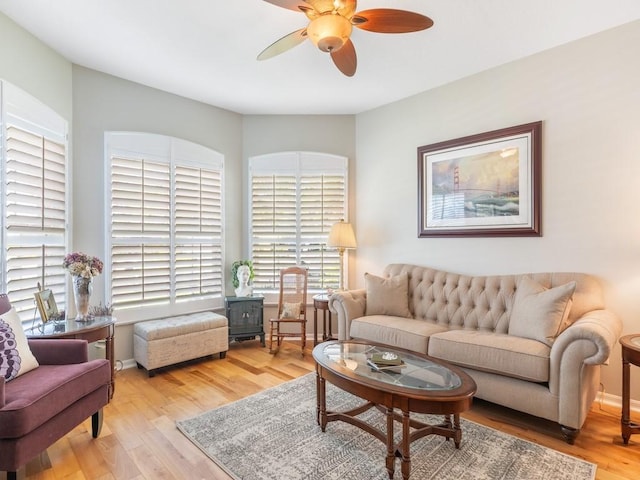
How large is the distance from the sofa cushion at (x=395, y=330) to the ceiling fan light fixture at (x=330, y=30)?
228 cm

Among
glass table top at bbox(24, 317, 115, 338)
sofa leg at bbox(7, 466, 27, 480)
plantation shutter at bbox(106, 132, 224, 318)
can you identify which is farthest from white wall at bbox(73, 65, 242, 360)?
sofa leg at bbox(7, 466, 27, 480)

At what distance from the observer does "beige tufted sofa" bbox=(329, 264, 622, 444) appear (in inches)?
87.1

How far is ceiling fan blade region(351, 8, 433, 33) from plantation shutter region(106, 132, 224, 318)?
8.95 feet

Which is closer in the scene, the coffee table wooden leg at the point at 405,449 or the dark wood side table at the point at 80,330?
the coffee table wooden leg at the point at 405,449

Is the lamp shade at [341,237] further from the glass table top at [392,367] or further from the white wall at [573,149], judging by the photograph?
the glass table top at [392,367]

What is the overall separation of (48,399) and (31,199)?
1.75 meters

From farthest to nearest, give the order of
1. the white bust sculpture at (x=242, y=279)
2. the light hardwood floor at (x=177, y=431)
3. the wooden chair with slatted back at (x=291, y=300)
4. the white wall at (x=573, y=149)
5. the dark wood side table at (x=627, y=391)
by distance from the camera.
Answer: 1. the white bust sculpture at (x=242, y=279)
2. the wooden chair with slatted back at (x=291, y=300)
3. the white wall at (x=573, y=149)
4. the dark wood side table at (x=627, y=391)
5. the light hardwood floor at (x=177, y=431)

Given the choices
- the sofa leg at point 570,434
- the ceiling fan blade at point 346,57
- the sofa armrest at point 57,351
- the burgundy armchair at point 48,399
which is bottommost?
the sofa leg at point 570,434

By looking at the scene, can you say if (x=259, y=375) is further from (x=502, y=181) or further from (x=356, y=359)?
(x=502, y=181)

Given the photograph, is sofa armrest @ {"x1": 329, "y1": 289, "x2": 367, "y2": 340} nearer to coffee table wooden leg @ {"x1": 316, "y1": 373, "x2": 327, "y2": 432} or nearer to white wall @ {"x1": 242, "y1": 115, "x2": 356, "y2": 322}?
white wall @ {"x1": 242, "y1": 115, "x2": 356, "y2": 322}

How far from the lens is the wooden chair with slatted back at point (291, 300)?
4102 millimetres

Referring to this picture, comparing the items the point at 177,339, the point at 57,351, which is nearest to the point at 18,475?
the point at 57,351

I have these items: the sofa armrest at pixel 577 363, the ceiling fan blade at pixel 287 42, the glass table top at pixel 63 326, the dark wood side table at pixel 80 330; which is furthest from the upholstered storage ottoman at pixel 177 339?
the sofa armrest at pixel 577 363

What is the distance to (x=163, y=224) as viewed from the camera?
387cm
